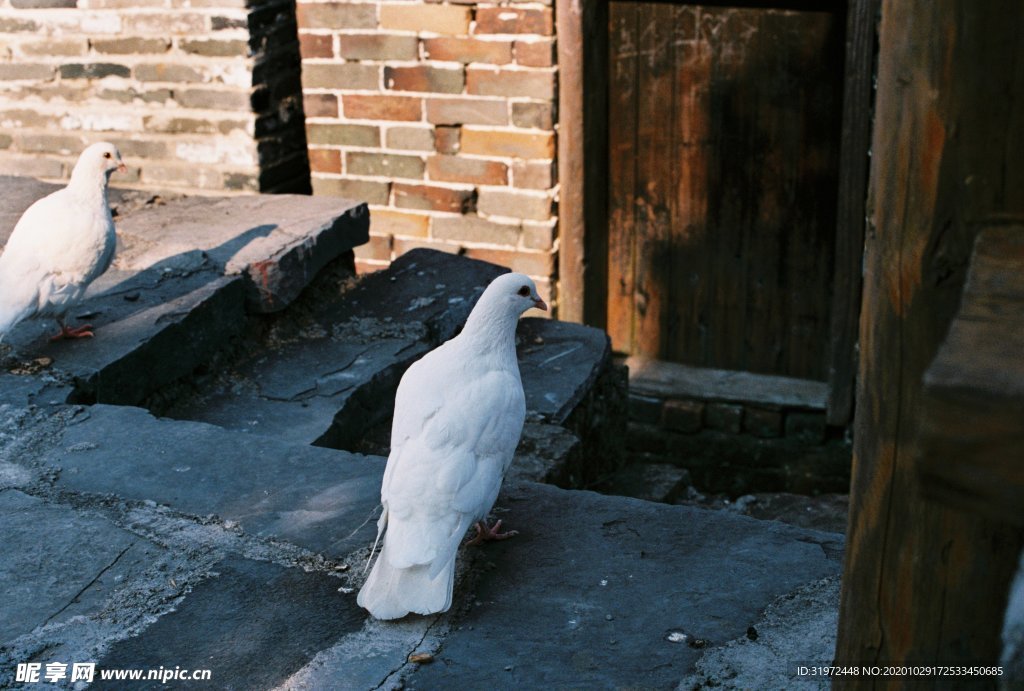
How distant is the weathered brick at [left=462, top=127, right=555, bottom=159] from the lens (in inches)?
205

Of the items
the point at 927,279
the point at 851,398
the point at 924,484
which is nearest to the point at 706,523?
the point at 927,279

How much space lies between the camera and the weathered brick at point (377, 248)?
5699mm

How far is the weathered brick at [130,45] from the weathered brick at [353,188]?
3.14ft

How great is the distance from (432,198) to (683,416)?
1607 millimetres

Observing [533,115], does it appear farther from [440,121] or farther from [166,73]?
[166,73]

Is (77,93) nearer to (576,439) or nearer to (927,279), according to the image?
(576,439)

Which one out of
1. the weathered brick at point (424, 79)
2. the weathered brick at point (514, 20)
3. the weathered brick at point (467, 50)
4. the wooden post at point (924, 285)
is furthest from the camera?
the weathered brick at point (424, 79)

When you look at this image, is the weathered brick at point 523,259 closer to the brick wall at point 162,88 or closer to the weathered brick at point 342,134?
the weathered brick at point 342,134

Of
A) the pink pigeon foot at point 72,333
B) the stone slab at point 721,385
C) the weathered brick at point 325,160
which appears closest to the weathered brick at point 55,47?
the weathered brick at point 325,160

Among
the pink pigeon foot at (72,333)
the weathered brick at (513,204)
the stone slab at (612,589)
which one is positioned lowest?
the stone slab at (612,589)

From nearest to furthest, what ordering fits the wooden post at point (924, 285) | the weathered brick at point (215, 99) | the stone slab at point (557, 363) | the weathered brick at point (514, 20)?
the wooden post at point (924, 285) < the stone slab at point (557, 363) < the weathered brick at point (514, 20) < the weathered brick at point (215, 99)

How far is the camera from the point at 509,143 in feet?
17.3

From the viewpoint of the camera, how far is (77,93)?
5781 mm

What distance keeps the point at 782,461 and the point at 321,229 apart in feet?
8.37
